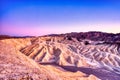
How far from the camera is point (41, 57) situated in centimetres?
5631

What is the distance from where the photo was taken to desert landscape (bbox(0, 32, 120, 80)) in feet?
42.2

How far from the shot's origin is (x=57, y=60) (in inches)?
2053

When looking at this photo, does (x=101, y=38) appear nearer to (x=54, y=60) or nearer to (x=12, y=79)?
(x=54, y=60)

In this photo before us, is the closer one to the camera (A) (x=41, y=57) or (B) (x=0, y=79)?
(B) (x=0, y=79)

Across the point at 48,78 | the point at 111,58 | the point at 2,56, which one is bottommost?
the point at 111,58

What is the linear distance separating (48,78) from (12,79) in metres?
2.26

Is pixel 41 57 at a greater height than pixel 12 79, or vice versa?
pixel 12 79

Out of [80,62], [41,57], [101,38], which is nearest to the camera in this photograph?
[80,62]

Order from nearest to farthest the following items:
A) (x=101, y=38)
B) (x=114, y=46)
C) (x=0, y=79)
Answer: (x=0, y=79), (x=114, y=46), (x=101, y=38)

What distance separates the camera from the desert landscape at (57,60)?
1288cm

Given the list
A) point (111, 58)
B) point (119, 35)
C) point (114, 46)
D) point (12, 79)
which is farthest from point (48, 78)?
point (119, 35)

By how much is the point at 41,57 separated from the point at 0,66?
4399cm

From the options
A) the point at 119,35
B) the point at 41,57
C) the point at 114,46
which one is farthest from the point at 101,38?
the point at 41,57

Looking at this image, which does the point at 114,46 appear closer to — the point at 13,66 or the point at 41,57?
the point at 41,57
